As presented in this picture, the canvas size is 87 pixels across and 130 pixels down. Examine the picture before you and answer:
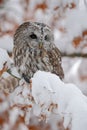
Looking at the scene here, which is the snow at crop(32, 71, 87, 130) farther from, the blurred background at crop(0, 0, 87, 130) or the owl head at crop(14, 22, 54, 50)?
the owl head at crop(14, 22, 54, 50)

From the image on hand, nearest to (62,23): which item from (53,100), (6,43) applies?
(6,43)

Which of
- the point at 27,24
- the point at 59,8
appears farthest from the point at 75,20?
the point at 27,24

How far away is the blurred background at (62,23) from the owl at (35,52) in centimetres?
18

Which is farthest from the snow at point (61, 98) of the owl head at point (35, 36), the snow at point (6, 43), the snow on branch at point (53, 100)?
the snow at point (6, 43)

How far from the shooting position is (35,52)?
508 centimetres

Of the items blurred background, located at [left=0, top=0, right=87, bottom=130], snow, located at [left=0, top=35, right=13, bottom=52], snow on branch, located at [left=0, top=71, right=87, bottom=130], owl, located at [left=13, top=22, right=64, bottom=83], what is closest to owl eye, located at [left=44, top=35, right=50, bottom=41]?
owl, located at [left=13, top=22, right=64, bottom=83]

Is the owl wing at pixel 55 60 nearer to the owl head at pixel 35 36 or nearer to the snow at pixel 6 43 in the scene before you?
the owl head at pixel 35 36

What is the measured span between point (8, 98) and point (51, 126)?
376mm

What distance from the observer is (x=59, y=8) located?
219 inches

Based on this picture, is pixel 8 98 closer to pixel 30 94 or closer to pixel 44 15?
pixel 30 94

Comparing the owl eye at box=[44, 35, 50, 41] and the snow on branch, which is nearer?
the snow on branch

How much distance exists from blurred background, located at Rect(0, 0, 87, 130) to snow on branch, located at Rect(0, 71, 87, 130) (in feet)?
1.67

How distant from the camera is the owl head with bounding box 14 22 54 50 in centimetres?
494

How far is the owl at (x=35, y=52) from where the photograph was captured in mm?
4992
